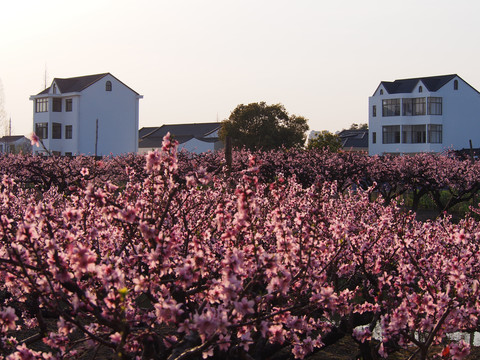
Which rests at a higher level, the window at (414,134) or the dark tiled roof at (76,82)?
the dark tiled roof at (76,82)

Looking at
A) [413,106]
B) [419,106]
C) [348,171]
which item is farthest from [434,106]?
[348,171]

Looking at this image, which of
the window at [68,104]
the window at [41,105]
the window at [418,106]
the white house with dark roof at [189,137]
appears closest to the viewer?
the window at [68,104]

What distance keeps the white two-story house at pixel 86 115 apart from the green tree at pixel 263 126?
1158 centimetres

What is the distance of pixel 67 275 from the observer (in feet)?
14.0

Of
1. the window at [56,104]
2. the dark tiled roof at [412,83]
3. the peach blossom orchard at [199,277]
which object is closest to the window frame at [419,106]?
the dark tiled roof at [412,83]

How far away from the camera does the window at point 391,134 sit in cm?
6969

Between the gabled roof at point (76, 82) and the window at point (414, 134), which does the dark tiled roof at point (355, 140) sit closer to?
the window at point (414, 134)

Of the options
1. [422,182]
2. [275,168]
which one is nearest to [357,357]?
[422,182]

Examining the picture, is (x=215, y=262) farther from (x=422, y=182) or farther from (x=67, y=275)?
(x=422, y=182)

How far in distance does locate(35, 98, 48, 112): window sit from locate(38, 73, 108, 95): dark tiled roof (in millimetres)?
1340

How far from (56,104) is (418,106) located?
3979cm

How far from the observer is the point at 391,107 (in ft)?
231

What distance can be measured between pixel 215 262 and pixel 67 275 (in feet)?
9.25

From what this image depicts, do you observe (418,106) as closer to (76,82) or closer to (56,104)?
(76,82)
